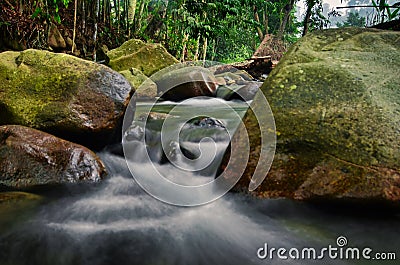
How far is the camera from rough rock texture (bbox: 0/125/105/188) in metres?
2.76

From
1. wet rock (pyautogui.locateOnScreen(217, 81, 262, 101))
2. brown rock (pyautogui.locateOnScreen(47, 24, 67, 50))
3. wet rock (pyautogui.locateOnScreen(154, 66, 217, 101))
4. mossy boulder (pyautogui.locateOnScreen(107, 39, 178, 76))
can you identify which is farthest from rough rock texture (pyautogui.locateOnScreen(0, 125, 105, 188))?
mossy boulder (pyautogui.locateOnScreen(107, 39, 178, 76))

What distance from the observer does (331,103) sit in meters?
2.64

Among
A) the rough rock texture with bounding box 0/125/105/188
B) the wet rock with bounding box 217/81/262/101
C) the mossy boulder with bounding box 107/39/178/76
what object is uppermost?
the mossy boulder with bounding box 107/39/178/76

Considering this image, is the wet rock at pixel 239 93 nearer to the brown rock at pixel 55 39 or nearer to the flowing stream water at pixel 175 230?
the brown rock at pixel 55 39

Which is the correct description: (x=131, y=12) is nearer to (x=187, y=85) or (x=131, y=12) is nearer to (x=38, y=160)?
(x=187, y=85)

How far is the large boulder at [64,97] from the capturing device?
131 inches

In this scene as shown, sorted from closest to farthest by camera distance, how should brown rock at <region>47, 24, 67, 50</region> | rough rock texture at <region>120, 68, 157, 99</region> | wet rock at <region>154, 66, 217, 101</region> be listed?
brown rock at <region>47, 24, 67, 50</region> → rough rock texture at <region>120, 68, 157, 99</region> → wet rock at <region>154, 66, 217, 101</region>

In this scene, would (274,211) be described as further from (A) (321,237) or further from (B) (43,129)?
(B) (43,129)

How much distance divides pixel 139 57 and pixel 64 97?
18.5 feet

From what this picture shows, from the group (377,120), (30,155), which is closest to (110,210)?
(30,155)

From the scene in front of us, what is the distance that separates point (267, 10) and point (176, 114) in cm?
1592

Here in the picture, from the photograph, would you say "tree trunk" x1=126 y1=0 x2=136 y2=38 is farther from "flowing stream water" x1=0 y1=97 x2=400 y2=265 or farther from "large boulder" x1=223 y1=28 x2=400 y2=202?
"flowing stream water" x1=0 y1=97 x2=400 y2=265

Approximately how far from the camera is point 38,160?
282 centimetres

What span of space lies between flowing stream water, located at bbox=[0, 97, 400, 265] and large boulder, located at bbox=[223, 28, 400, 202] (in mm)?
188
